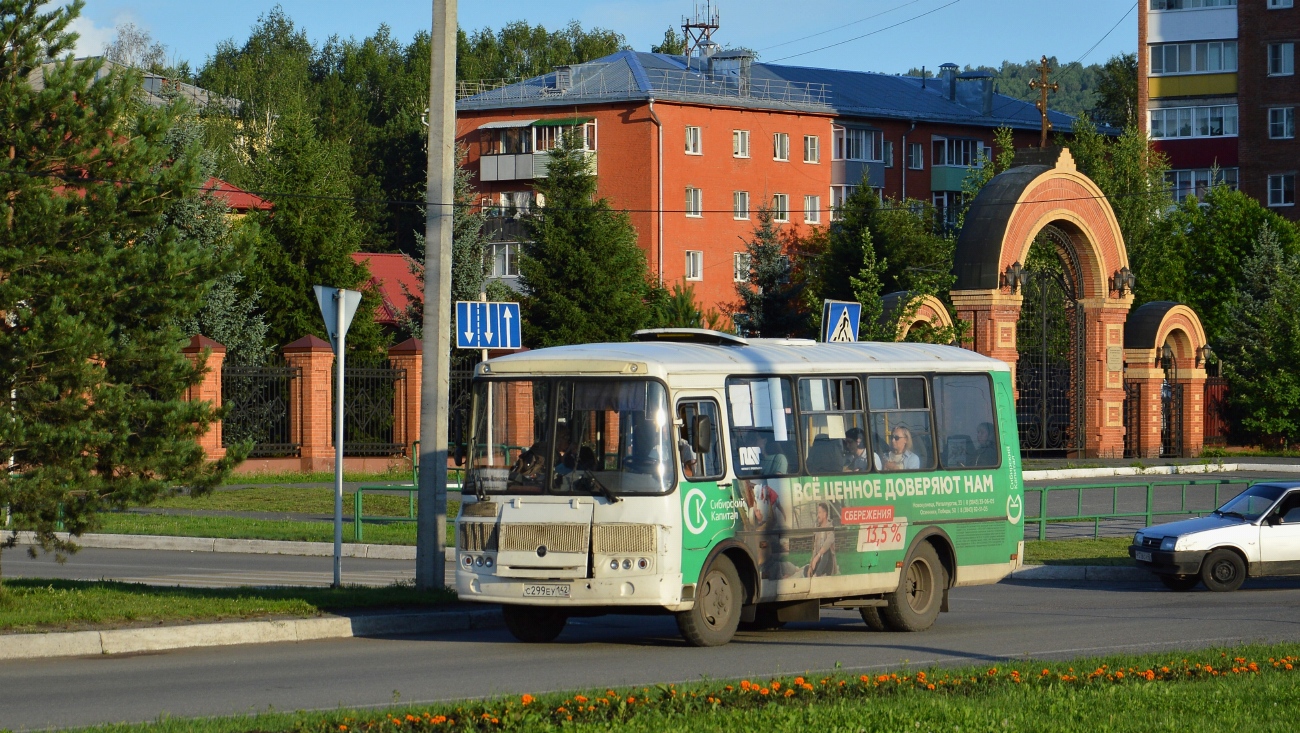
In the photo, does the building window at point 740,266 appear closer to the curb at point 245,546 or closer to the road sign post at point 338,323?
the curb at point 245,546

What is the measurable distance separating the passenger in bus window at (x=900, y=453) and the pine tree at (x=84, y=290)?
20.6ft

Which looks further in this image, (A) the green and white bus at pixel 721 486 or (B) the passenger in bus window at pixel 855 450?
(B) the passenger in bus window at pixel 855 450

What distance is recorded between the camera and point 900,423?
15.6 meters

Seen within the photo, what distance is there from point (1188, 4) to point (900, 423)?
3023 inches

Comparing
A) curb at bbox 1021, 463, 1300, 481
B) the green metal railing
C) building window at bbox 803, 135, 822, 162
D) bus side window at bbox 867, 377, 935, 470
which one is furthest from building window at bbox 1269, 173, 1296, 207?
bus side window at bbox 867, 377, 935, 470

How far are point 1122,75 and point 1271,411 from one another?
52.5 metres

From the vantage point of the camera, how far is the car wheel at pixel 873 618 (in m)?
15.4

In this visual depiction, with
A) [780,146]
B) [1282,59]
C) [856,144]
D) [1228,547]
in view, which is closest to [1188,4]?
[1282,59]

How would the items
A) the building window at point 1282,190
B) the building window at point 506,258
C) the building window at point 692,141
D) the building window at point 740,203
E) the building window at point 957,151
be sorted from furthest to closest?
the building window at point 957,151 < the building window at point 1282,190 < the building window at point 506,258 < the building window at point 740,203 < the building window at point 692,141

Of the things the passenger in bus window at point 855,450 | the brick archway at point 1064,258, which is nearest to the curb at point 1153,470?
the brick archway at point 1064,258

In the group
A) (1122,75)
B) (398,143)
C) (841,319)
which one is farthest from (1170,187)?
(841,319)

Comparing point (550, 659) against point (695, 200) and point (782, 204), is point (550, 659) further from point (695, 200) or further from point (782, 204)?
point (782, 204)

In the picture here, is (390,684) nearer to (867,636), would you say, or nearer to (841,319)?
(867,636)

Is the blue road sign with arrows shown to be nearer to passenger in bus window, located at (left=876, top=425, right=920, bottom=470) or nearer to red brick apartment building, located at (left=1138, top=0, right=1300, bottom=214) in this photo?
passenger in bus window, located at (left=876, top=425, right=920, bottom=470)
